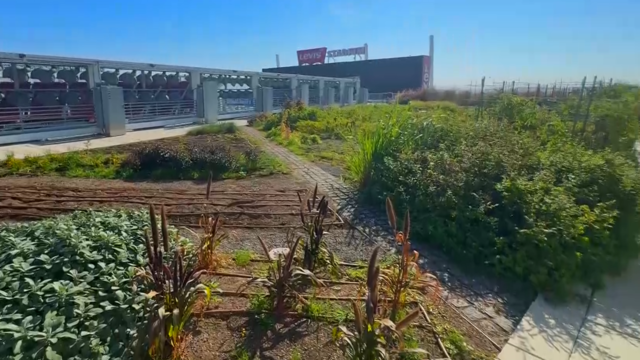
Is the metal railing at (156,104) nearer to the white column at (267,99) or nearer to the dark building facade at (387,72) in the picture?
the white column at (267,99)

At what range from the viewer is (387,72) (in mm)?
43031

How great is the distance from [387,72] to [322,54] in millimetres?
10841

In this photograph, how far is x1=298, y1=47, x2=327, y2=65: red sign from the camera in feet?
161

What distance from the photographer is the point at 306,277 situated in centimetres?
270

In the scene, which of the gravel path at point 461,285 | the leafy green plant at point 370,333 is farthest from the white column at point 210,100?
the leafy green plant at point 370,333

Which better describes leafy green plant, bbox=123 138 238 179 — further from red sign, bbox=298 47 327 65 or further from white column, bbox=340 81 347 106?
red sign, bbox=298 47 327 65

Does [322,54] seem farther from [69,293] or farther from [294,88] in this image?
[69,293]

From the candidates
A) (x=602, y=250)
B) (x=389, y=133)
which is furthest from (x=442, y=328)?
(x=389, y=133)

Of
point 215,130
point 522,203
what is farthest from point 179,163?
point 215,130

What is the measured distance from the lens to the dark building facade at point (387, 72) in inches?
1617

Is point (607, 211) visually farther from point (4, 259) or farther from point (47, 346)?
point (4, 259)

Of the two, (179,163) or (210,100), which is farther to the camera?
(210,100)

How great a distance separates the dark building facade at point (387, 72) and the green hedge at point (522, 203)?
37734 millimetres

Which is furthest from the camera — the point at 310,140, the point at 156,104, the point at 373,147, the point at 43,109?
the point at 156,104
